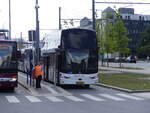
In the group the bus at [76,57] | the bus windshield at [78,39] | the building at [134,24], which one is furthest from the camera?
the building at [134,24]

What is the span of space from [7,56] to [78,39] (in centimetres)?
519

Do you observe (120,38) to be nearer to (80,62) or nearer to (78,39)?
(78,39)

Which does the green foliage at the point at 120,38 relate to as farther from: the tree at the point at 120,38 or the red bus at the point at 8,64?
the red bus at the point at 8,64

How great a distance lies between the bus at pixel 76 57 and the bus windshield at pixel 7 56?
147 inches

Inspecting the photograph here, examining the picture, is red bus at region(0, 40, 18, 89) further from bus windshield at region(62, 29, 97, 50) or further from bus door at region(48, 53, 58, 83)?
bus door at region(48, 53, 58, 83)

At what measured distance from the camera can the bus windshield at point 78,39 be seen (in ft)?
93.8

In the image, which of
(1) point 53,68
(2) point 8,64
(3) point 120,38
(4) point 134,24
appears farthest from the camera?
(4) point 134,24

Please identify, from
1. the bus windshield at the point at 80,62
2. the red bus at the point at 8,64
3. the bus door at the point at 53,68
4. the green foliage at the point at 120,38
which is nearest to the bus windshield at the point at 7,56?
the red bus at the point at 8,64

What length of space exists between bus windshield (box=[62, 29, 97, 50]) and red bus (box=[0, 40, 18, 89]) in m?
3.90

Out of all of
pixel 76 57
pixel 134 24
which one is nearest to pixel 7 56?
pixel 76 57

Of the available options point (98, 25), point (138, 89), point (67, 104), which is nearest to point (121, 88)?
point (138, 89)

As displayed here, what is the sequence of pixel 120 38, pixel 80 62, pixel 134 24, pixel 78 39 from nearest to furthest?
pixel 80 62 → pixel 78 39 → pixel 120 38 → pixel 134 24

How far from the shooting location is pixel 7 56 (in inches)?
1014

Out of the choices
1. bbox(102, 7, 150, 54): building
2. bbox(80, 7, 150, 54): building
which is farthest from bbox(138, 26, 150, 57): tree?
bbox(102, 7, 150, 54): building
